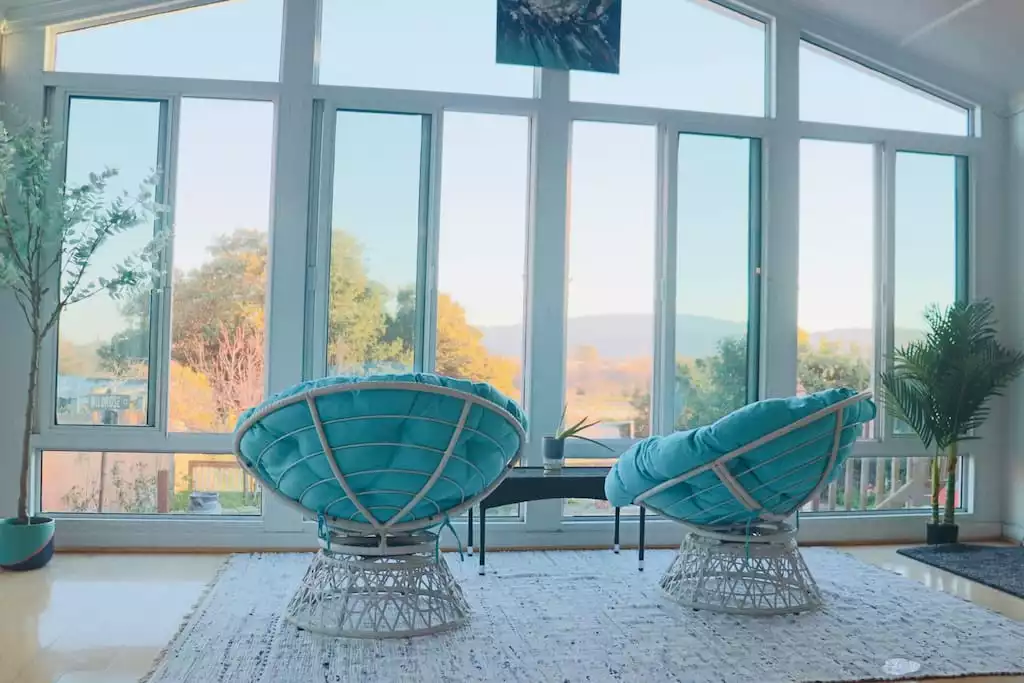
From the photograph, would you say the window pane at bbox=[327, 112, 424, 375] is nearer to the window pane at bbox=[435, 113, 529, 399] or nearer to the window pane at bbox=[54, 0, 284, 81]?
the window pane at bbox=[435, 113, 529, 399]

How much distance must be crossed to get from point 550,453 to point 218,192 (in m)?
2.26

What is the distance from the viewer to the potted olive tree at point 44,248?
428 centimetres

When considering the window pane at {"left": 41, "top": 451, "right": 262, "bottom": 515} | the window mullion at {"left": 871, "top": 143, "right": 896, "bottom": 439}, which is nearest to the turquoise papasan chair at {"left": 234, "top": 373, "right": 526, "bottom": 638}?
the window pane at {"left": 41, "top": 451, "right": 262, "bottom": 515}

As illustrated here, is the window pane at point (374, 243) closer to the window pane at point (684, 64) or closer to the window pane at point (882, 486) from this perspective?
the window pane at point (684, 64)

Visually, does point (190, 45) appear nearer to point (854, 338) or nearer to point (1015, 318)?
point (854, 338)

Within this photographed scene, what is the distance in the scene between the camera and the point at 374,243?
502 cm

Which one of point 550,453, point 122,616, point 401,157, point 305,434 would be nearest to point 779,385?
point 550,453

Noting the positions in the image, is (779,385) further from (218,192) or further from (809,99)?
(218,192)

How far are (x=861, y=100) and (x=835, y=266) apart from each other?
40.9 inches

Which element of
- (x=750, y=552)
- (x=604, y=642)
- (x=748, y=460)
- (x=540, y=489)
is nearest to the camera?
(x=604, y=642)

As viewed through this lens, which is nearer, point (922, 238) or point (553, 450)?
point (553, 450)

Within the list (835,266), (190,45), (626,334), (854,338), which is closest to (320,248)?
(190,45)

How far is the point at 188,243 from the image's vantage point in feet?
16.0

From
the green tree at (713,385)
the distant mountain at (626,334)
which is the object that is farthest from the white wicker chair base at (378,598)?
the green tree at (713,385)
